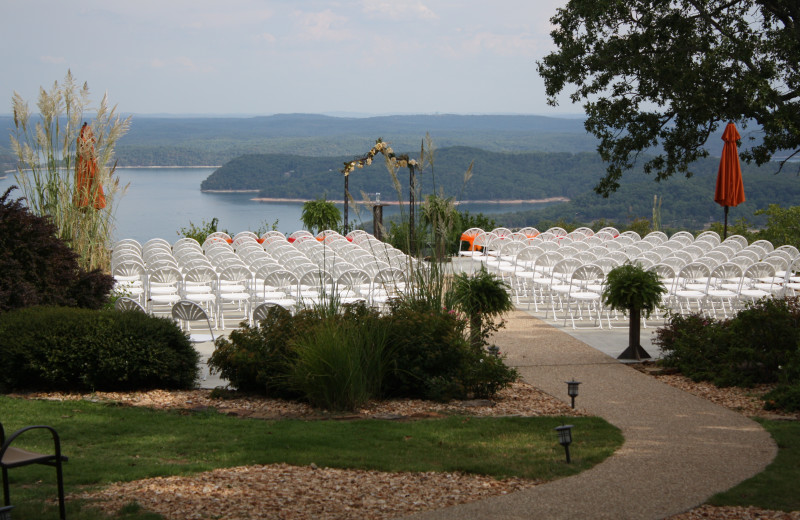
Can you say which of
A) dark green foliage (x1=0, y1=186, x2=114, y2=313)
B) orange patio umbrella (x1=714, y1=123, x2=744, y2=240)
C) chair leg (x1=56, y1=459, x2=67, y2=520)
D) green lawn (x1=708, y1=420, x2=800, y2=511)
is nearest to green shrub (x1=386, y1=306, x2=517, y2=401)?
green lawn (x1=708, y1=420, x2=800, y2=511)

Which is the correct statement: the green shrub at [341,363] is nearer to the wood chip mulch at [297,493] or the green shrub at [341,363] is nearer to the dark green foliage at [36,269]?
the wood chip mulch at [297,493]

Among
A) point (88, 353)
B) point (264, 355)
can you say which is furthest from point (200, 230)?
point (264, 355)

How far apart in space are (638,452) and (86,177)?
314 inches

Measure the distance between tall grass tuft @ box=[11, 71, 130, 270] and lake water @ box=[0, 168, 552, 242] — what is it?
0.30 metres

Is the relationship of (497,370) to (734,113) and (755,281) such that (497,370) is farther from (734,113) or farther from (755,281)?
(755,281)

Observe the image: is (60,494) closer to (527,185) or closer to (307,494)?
(307,494)

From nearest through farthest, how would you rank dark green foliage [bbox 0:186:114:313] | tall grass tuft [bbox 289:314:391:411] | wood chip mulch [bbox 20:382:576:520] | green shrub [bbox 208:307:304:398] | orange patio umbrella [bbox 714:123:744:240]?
wood chip mulch [bbox 20:382:576:520]
tall grass tuft [bbox 289:314:391:411]
green shrub [bbox 208:307:304:398]
dark green foliage [bbox 0:186:114:313]
orange patio umbrella [bbox 714:123:744:240]

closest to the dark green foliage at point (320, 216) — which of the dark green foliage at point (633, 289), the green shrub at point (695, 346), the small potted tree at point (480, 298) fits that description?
the dark green foliage at point (633, 289)

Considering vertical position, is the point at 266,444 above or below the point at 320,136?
below

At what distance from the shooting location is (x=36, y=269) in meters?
8.84

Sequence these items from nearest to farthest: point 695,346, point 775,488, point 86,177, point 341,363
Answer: point 775,488 < point 341,363 < point 695,346 < point 86,177

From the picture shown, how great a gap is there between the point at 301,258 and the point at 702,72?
604 cm

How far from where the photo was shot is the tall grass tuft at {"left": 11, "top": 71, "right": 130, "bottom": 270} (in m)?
10.5

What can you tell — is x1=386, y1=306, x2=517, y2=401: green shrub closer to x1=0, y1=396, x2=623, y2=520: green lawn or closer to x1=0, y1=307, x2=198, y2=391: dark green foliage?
x1=0, y1=396, x2=623, y2=520: green lawn
